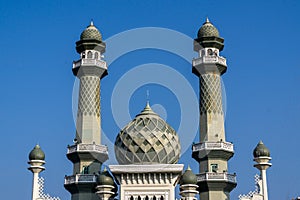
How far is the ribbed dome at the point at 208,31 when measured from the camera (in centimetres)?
4678

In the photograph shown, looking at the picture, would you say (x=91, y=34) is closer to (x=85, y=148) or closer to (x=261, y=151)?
(x=85, y=148)

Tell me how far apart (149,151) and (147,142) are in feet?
1.82

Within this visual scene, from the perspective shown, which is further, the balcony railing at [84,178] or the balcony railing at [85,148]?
the balcony railing at [85,148]

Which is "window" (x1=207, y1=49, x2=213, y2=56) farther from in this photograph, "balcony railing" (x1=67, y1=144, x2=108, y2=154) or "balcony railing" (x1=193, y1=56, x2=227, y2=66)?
"balcony railing" (x1=67, y1=144, x2=108, y2=154)

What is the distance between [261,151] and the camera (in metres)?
43.5

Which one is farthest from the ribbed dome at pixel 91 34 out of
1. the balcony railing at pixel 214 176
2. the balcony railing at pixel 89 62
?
the balcony railing at pixel 214 176

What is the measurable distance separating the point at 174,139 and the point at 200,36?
1030cm

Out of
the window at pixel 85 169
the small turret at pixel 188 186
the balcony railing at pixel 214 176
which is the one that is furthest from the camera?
the window at pixel 85 169

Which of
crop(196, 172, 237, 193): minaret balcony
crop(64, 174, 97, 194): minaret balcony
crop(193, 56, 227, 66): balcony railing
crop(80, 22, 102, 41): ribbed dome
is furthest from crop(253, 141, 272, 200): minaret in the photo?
crop(80, 22, 102, 41): ribbed dome

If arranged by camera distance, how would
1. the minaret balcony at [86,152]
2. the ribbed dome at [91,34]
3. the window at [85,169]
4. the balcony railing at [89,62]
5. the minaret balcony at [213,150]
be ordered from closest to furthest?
the minaret balcony at [213,150] < the window at [85,169] < the minaret balcony at [86,152] < the balcony railing at [89,62] < the ribbed dome at [91,34]

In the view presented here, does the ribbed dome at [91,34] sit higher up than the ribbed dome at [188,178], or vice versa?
the ribbed dome at [91,34]

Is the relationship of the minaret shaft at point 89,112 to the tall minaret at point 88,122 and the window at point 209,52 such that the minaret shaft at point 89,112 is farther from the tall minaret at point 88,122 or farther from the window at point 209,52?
the window at point 209,52

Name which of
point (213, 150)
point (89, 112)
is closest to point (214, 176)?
point (213, 150)

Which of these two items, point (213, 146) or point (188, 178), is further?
point (213, 146)
